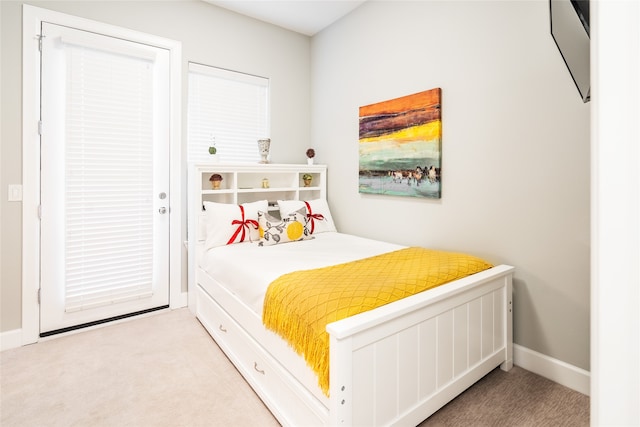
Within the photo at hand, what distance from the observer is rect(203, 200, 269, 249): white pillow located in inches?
110

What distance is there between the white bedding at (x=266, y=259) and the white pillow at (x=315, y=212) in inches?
8.3

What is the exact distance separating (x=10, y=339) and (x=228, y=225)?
5.40ft

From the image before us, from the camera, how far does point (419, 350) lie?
1.60m

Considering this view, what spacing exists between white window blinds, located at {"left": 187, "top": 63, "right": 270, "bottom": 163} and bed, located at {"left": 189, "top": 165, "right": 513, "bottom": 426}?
3.81 ft

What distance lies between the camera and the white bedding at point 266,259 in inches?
77.5

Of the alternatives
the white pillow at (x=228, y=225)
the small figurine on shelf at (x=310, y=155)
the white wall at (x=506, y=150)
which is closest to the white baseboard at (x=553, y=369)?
the white wall at (x=506, y=150)

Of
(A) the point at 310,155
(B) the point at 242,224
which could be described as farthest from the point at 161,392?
(A) the point at 310,155


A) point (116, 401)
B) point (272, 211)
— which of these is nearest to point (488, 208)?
point (272, 211)

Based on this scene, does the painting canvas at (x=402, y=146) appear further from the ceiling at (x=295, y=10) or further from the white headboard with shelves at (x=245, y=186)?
the ceiling at (x=295, y=10)

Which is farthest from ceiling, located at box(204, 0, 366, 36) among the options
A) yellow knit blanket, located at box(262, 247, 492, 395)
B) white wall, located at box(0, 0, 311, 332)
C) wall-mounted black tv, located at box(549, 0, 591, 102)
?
wall-mounted black tv, located at box(549, 0, 591, 102)

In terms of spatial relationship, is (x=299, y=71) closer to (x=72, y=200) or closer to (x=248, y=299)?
(x=72, y=200)

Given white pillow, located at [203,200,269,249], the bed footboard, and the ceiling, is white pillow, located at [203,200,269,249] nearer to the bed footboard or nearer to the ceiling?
the bed footboard

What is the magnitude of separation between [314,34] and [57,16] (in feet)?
7.51

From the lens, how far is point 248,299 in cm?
199
